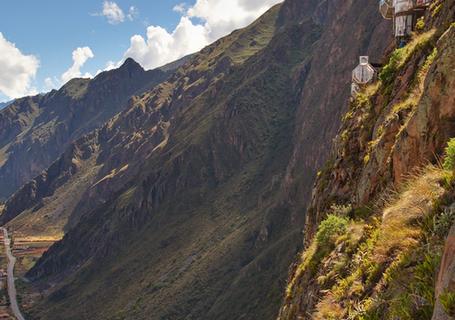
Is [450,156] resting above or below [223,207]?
above

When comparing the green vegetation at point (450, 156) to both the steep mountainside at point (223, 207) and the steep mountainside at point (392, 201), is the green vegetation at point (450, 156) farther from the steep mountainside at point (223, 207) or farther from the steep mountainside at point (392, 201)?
the steep mountainside at point (223, 207)

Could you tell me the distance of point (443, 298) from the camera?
5.88 meters

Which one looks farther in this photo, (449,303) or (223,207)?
(223,207)

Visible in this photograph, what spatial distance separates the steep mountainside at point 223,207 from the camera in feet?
339

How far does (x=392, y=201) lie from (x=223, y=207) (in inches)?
5273

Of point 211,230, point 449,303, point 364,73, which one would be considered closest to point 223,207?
point 211,230

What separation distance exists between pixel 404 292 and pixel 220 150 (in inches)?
6404

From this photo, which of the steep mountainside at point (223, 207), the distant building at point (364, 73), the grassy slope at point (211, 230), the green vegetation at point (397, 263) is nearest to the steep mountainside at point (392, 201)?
the green vegetation at point (397, 263)

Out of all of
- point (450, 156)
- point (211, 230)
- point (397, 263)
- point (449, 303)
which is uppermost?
point (450, 156)

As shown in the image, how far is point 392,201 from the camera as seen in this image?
11.1 meters

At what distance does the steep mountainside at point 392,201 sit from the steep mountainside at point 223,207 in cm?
5938

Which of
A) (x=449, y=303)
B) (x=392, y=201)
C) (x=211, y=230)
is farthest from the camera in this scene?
(x=211, y=230)

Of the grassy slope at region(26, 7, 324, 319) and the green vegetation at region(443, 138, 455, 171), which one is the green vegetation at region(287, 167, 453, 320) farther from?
the grassy slope at region(26, 7, 324, 319)

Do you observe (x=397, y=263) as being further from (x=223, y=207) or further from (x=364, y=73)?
(x=223, y=207)
